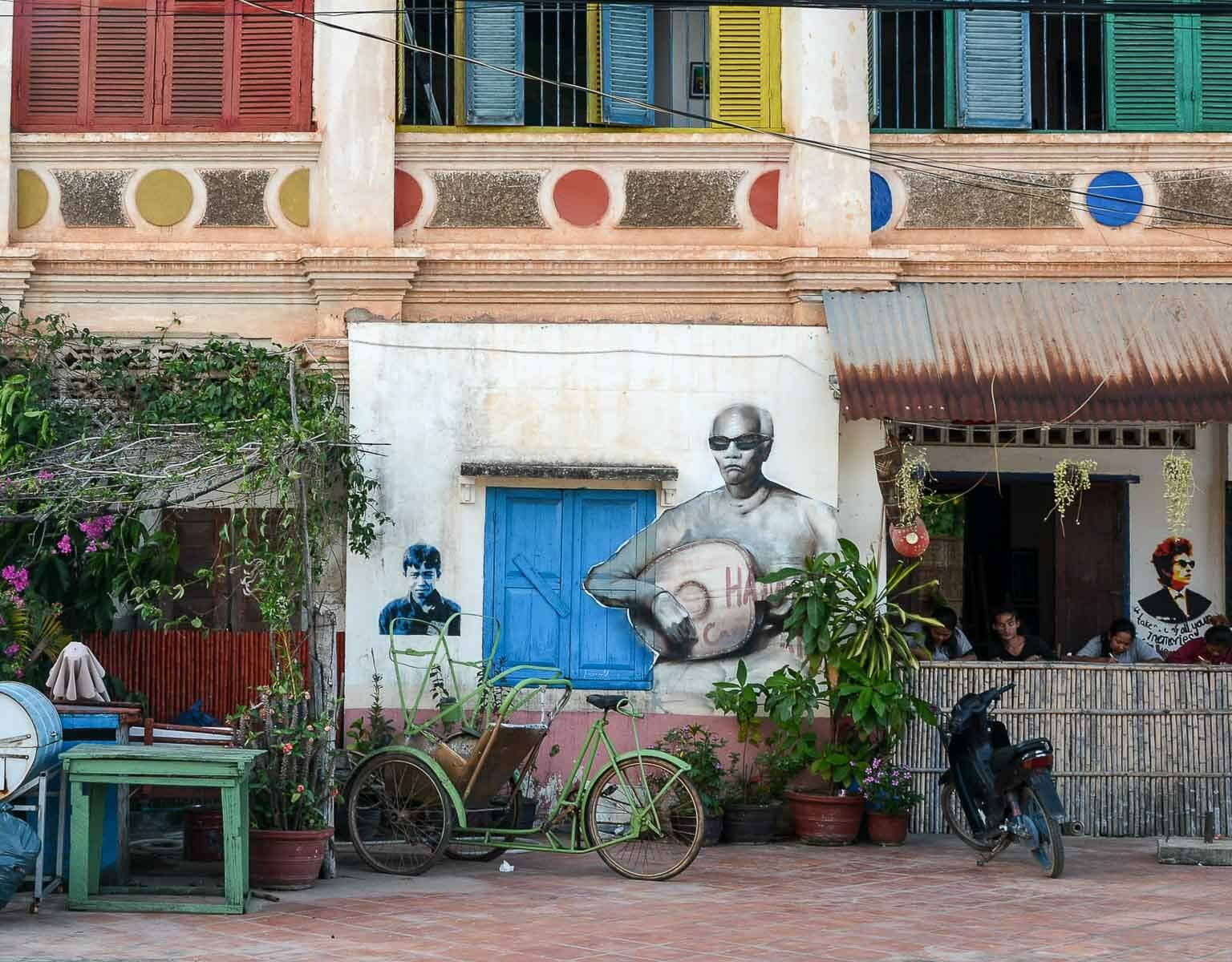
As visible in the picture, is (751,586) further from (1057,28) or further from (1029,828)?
(1057,28)

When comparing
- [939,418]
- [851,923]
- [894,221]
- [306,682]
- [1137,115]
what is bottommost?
[851,923]

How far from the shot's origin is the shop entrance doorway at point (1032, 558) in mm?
12883

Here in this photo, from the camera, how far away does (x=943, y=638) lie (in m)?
11.6

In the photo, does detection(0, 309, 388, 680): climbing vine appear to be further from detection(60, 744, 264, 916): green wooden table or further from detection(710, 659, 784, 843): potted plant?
detection(710, 659, 784, 843): potted plant

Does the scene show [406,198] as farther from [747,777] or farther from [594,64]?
[747,777]

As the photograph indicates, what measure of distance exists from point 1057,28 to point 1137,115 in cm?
95

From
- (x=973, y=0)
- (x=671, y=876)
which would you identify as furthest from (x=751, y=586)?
(x=973, y=0)

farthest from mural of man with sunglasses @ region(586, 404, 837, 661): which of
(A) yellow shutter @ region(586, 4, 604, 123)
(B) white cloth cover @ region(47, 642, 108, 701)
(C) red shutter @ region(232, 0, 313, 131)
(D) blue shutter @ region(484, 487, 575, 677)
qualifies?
(C) red shutter @ region(232, 0, 313, 131)

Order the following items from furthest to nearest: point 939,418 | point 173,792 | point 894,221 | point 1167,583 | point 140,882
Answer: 1. point 1167,583
2. point 894,221
3. point 939,418
4. point 173,792
5. point 140,882

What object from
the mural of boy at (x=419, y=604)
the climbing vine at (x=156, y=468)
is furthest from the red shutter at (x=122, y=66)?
the mural of boy at (x=419, y=604)

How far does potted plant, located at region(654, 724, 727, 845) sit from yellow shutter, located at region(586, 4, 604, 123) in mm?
4351

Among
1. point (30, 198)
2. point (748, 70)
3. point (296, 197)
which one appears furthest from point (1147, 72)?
point (30, 198)

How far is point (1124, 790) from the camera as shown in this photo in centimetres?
1092

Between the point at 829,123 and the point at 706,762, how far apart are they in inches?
178
